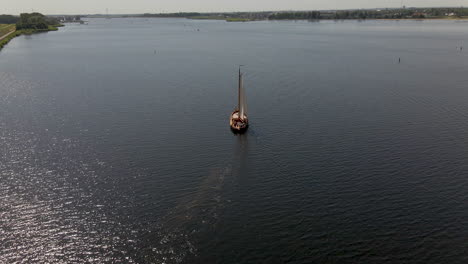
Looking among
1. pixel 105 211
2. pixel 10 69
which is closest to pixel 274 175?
pixel 105 211

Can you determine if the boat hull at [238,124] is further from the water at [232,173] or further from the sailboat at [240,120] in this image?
the water at [232,173]

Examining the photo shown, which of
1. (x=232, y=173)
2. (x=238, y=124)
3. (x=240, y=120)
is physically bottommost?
(x=232, y=173)

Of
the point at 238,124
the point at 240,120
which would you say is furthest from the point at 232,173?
the point at 240,120

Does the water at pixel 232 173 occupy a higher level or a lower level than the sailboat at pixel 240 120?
lower

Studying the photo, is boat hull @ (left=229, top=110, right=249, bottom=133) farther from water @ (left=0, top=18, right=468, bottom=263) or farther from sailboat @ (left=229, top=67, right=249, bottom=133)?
water @ (left=0, top=18, right=468, bottom=263)

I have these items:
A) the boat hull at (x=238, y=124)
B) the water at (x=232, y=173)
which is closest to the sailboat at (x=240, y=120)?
the boat hull at (x=238, y=124)

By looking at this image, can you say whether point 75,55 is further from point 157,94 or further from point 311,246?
point 311,246

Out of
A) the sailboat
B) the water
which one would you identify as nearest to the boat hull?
the sailboat

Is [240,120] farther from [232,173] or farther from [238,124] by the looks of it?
[232,173]

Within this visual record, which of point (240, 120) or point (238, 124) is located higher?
point (240, 120)
